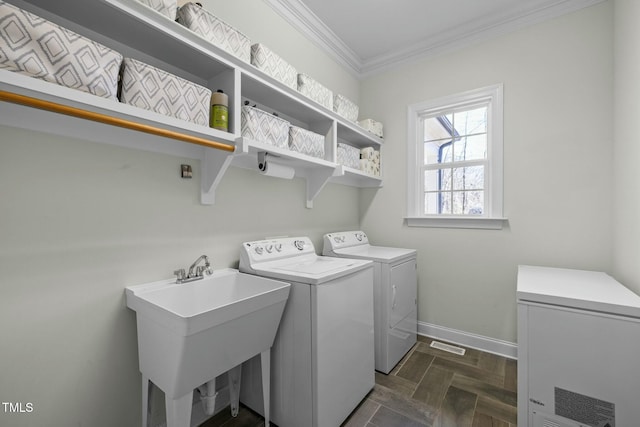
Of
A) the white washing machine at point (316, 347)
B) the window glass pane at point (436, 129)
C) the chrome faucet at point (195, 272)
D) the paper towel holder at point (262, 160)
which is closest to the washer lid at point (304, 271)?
the white washing machine at point (316, 347)

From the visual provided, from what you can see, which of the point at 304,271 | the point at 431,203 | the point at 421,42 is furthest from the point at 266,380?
the point at 421,42

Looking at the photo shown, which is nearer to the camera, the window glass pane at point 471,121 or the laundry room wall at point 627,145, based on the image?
the laundry room wall at point 627,145

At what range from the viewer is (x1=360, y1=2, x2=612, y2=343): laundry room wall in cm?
199

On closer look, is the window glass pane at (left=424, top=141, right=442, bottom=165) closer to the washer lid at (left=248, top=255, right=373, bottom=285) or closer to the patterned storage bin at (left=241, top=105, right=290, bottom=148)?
the washer lid at (left=248, top=255, right=373, bottom=285)

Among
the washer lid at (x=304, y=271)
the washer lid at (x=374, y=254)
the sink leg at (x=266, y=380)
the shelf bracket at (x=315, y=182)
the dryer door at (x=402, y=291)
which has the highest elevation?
the shelf bracket at (x=315, y=182)

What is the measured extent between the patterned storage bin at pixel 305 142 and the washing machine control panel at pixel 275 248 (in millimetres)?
661

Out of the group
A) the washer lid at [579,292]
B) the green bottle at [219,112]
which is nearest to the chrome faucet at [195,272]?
the green bottle at [219,112]

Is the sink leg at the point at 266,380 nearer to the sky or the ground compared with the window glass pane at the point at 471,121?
nearer to the ground

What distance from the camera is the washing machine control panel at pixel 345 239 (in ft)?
7.90

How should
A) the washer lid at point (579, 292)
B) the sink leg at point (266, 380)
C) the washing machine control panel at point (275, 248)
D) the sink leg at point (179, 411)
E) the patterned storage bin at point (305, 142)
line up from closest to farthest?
1. the sink leg at point (179, 411)
2. the washer lid at point (579, 292)
3. the sink leg at point (266, 380)
4. the washing machine control panel at point (275, 248)
5. the patterned storage bin at point (305, 142)

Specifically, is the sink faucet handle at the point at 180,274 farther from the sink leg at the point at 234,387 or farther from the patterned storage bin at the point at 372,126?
the patterned storage bin at the point at 372,126

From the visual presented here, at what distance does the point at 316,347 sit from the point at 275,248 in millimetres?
726

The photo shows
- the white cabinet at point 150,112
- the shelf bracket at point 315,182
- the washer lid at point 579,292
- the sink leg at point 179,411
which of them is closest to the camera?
the white cabinet at point 150,112

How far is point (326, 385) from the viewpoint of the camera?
4.79 feet
